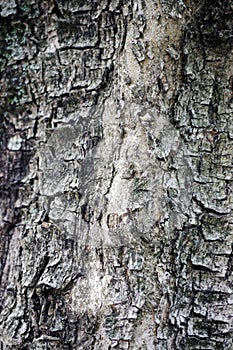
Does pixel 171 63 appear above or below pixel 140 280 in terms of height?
above

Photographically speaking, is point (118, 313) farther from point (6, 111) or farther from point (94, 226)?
point (6, 111)

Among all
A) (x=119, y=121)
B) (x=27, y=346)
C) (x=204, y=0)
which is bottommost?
(x=27, y=346)

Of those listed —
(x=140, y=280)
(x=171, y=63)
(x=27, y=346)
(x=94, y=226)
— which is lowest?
(x=27, y=346)

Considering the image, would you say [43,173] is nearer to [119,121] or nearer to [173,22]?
[119,121]

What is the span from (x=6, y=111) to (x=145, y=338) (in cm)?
53

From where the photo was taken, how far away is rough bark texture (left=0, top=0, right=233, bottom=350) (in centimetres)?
107

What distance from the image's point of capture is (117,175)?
1.10m

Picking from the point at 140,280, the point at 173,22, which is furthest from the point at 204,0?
the point at 140,280

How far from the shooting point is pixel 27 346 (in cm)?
112

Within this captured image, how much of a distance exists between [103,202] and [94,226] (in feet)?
0.17

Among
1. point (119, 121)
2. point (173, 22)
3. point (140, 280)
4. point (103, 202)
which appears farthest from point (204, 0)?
point (140, 280)

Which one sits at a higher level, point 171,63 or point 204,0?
point 204,0

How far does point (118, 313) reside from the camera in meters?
1.12

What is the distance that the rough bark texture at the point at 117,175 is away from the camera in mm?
1071
